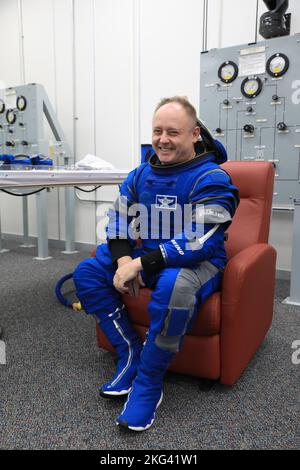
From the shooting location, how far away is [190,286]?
1.16m

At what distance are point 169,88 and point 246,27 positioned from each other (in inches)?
28.3

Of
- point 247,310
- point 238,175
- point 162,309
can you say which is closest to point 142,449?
point 162,309

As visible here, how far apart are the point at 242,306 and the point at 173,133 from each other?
63cm

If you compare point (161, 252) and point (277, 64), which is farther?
point (277, 64)

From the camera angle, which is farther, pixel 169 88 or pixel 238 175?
pixel 169 88

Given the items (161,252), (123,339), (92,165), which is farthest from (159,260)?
(92,165)

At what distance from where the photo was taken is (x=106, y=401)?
1288 mm

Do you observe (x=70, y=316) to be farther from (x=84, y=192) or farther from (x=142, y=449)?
(x=84, y=192)

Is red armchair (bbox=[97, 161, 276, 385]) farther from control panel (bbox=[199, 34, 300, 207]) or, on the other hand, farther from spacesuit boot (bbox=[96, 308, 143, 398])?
control panel (bbox=[199, 34, 300, 207])

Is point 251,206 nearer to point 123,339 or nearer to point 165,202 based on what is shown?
point 165,202

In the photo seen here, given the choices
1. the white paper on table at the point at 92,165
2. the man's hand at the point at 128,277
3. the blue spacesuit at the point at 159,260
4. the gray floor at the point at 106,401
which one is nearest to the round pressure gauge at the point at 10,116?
the white paper on table at the point at 92,165

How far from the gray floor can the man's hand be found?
0.38m

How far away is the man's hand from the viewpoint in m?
1.24

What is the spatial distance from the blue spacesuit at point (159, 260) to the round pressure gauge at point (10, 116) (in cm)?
257
